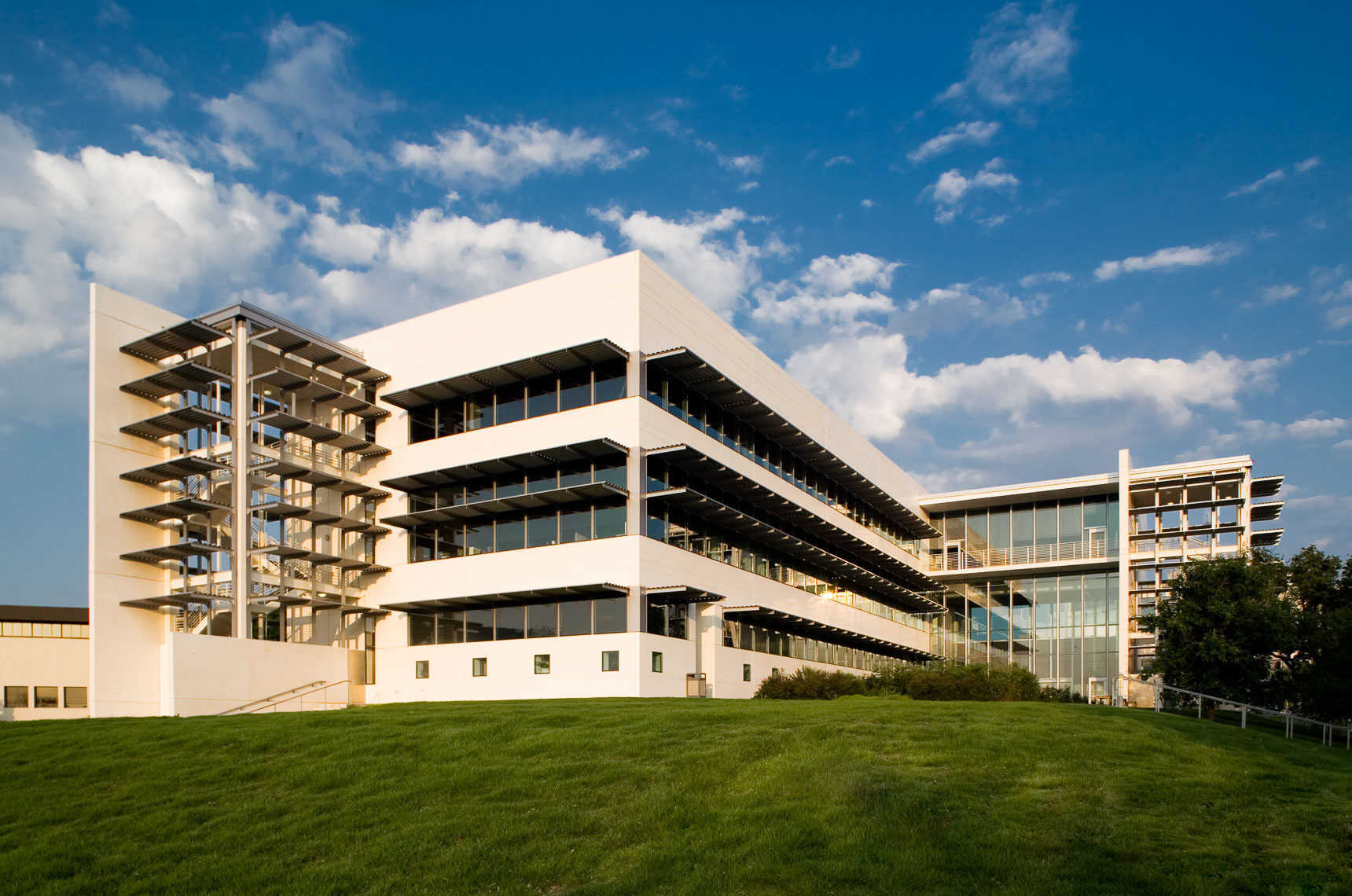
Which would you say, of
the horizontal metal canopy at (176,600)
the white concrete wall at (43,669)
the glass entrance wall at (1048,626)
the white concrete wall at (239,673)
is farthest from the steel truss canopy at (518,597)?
the glass entrance wall at (1048,626)

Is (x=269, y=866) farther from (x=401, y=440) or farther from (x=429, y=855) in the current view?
(x=401, y=440)

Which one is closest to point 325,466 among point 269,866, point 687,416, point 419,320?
point 419,320

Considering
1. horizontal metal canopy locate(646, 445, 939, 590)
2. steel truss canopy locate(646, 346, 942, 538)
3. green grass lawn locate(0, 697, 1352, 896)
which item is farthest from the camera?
horizontal metal canopy locate(646, 445, 939, 590)

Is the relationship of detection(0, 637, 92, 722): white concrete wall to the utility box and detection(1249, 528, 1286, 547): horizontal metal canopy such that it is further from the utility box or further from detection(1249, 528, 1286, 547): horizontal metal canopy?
detection(1249, 528, 1286, 547): horizontal metal canopy

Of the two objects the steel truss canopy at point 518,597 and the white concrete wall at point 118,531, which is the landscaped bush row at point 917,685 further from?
the white concrete wall at point 118,531

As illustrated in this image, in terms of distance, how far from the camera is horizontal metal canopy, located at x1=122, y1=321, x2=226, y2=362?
121 ft

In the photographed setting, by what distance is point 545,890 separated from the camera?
11695 millimetres

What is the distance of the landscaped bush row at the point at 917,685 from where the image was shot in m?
35.3

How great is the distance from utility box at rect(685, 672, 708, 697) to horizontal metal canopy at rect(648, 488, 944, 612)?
6035 mm

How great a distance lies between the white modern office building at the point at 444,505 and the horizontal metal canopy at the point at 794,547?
13.7 inches

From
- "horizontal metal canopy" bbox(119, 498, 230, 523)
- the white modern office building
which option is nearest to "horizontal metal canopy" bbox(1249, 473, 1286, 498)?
the white modern office building

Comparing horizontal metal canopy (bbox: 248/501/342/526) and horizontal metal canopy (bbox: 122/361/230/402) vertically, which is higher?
horizontal metal canopy (bbox: 122/361/230/402)

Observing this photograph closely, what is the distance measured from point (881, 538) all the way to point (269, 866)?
48.8 metres

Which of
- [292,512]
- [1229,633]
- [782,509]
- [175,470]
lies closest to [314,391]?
[292,512]
